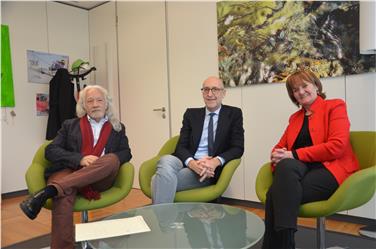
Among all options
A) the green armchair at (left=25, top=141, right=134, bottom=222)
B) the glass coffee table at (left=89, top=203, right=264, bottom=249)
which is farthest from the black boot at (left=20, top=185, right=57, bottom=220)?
the glass coffee table at (left=89, top=203, right=264, bottom=249)

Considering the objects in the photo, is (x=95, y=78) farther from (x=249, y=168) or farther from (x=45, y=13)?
(x=249, y=168)

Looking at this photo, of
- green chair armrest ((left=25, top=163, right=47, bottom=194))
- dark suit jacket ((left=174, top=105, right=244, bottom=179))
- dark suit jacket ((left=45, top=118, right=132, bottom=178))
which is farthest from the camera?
dark suit jacket ((left=174, top=105, right=244, bottom=179))

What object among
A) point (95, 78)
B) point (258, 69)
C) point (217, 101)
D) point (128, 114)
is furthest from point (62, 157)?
point (95, 78)

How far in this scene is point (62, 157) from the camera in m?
2.13

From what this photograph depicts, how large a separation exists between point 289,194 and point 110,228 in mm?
886

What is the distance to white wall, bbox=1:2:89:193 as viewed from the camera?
3830 millimetres

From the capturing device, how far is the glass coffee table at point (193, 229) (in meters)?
1.23

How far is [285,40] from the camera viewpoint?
110 inches

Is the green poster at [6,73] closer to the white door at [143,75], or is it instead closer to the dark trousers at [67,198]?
the white door at [143,75]

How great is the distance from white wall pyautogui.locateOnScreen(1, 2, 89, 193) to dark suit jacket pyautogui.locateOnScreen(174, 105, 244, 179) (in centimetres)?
249

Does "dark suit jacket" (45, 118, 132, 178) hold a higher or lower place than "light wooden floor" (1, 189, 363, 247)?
higher

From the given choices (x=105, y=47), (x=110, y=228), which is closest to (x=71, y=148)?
(x=110, y=228)

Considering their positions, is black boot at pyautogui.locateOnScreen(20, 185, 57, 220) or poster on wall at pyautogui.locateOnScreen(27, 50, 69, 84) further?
poster on wall at pyautogui.locateOnScreen(27, 50, 69, 84)

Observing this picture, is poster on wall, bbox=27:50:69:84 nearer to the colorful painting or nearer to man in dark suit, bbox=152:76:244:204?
the colorful painting
